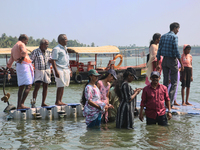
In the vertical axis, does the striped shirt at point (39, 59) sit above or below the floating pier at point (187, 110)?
above

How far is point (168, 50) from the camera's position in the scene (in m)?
7.23

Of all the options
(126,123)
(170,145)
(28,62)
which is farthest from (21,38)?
(170,145)

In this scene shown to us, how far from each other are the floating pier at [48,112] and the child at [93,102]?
70.6 inches

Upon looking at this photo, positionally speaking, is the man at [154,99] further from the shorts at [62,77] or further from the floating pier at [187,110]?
the shorts at [62,77]

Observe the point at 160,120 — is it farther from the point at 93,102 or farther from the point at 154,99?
the point at 93,102

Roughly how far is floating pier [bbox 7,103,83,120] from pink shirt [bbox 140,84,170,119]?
2.63 metres

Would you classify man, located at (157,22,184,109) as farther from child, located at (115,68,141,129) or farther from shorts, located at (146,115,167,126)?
child, located at (115,68,141,129)

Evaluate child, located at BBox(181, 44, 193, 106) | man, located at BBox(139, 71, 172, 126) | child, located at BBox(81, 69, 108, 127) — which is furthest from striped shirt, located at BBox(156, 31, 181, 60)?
child, located at BBox(81, 69, 108, 127)

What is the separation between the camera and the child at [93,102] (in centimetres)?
557

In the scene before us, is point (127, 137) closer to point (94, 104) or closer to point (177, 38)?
point (94, 104)

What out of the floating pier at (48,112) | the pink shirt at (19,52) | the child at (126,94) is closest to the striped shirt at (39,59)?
the pink shirt at (19,52)

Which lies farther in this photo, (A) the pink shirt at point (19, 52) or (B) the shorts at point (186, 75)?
(B) the shorts at point (186, 75)

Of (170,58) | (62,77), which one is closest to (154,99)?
(170,58)

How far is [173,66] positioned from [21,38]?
3.80 m
